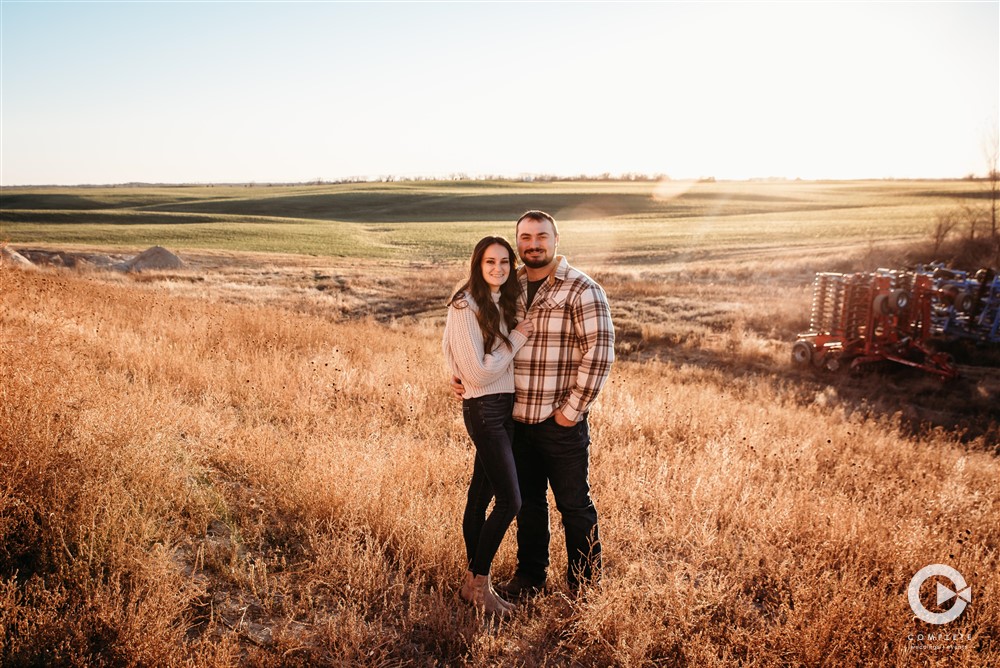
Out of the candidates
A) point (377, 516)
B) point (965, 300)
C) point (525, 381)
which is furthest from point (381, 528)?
point (965, 300)

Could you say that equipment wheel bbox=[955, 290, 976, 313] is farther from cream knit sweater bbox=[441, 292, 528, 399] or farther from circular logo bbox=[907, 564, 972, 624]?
cream knit sweater bbox=[441, 292, 528, 399]

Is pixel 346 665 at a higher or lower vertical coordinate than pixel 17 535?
lower

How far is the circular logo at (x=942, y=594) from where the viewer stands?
136 inches

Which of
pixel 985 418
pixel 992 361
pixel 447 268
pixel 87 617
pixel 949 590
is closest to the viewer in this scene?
pixel 87 617

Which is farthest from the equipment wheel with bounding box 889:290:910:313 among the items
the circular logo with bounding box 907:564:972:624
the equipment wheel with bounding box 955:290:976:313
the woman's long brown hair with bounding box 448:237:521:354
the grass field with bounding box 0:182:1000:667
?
the woman's long brown hair with bounding box 448:237:521:354

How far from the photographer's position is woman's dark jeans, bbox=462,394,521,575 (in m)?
3.33

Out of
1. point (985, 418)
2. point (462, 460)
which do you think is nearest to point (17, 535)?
point (462, 460)

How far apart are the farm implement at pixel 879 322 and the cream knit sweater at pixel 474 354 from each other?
41.0ft

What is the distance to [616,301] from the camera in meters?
22.2

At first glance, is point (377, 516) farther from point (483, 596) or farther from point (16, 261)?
point (16, 261)

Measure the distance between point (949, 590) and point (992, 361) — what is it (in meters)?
14.4

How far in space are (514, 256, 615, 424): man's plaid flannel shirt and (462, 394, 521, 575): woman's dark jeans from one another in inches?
6.3

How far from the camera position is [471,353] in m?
3.24

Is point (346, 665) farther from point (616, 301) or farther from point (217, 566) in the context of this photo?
point (616, 301)
